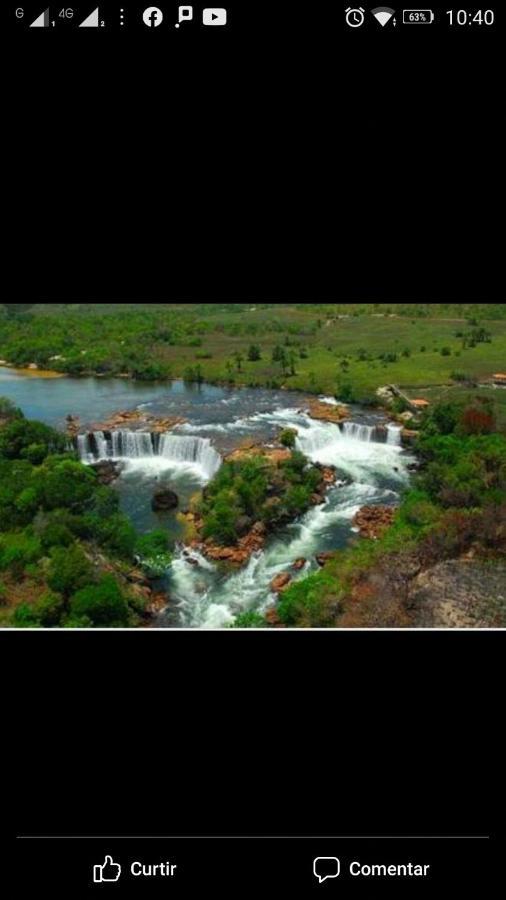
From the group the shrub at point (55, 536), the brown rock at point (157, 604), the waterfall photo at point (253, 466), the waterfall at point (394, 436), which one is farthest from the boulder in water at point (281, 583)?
the waterfall at point (394, 436)

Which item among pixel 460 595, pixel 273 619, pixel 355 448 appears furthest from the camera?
pixel 355 448

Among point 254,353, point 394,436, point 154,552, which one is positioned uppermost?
point 254,353

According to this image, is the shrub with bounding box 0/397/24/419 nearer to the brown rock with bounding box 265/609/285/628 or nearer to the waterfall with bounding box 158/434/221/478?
the waterfall with bounding box 158/434/221/478
